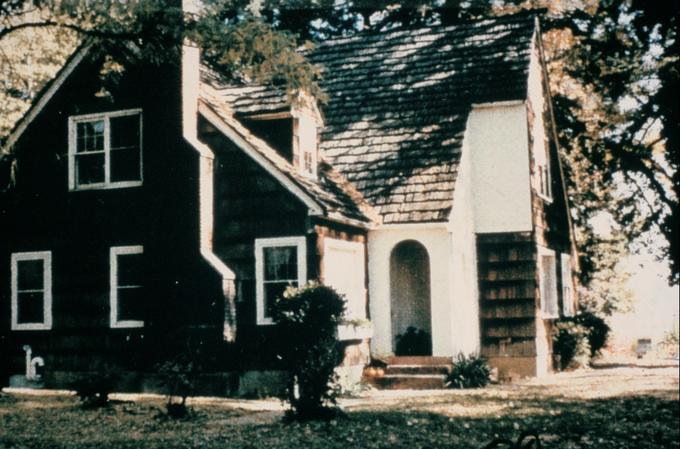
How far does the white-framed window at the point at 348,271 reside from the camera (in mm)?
19062

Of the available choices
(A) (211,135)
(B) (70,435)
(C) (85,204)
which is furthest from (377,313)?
(B) (70,435)

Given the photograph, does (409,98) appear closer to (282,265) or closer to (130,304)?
(282,265)

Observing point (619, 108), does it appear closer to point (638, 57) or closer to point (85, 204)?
point (638, 57)

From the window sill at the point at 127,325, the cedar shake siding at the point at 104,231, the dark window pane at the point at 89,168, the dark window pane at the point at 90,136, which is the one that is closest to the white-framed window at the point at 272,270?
the cedar shake siding at the point at 104,231

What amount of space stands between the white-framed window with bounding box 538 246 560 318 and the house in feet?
0.43

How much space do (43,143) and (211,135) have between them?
429 cm

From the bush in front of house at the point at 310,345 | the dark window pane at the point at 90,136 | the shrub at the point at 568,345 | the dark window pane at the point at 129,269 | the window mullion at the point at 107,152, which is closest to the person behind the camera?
the bush in front of house at the point at 310,345

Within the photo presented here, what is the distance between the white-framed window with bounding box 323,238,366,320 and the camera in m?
19.1

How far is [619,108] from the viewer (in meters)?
29.8

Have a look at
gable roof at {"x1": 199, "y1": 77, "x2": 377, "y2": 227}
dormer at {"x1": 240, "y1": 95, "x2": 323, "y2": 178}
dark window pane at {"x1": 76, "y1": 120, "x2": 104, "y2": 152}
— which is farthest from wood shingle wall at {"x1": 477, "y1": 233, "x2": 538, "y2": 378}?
dark window pane at {"x1": 76, "y1": 120, "x2": 104, "y2": 152}

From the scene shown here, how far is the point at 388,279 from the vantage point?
69.1 ft

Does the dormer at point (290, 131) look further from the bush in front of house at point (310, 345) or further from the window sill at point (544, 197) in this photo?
the window sill at point (544, 197)

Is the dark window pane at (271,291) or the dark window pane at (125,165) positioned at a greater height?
the dark window pane at (125,165)

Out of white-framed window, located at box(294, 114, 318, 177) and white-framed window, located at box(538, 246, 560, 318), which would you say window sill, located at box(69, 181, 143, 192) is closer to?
white-framed window, located at box(294, 114, 318, 177)
